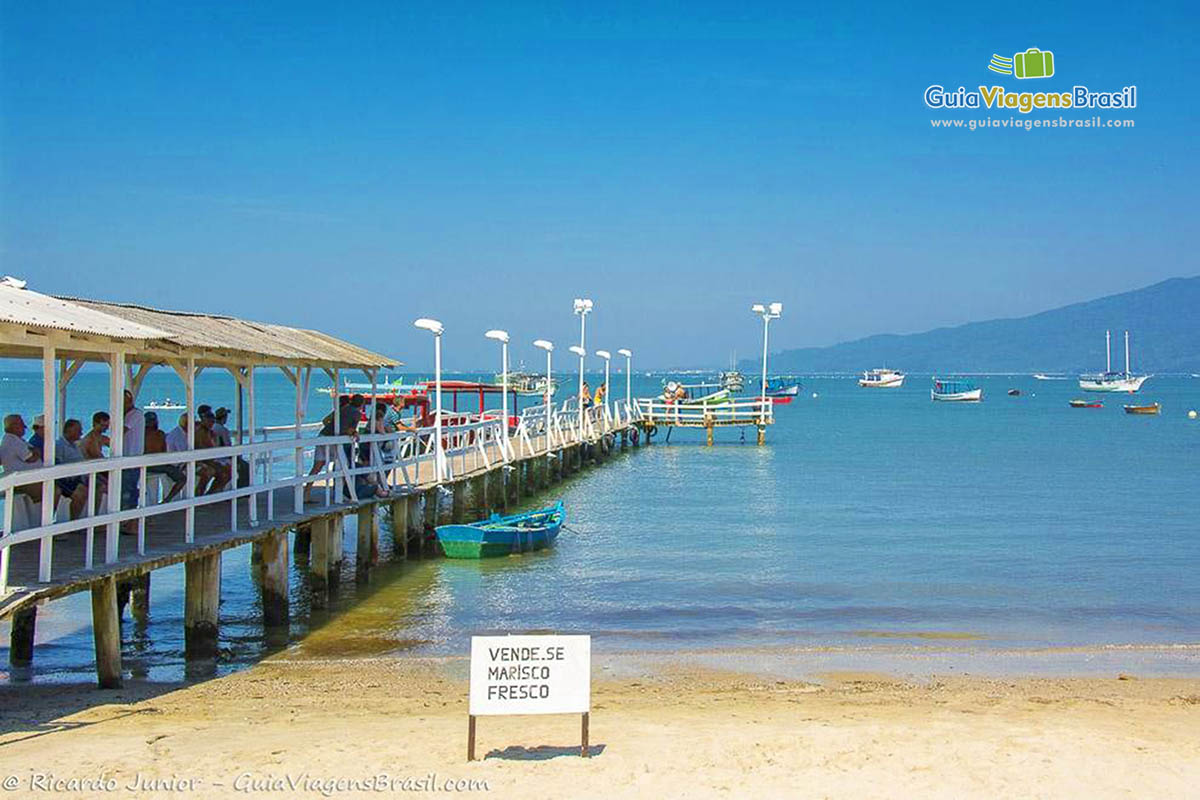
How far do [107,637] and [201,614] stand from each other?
6.45 feet

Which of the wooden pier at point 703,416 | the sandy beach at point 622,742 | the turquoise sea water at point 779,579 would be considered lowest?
the turquoise sea water at point 779,579

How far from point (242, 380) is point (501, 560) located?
7143 mm

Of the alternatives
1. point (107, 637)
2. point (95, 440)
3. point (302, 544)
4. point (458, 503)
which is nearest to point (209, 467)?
point (95, 440)

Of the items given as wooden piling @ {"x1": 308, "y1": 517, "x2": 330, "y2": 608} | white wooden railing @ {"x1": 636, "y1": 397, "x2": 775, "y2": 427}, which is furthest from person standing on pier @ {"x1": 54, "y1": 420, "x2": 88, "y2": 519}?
white wooden railing @ {"x1": 636, "y1": 397, "x2": 775, "y2": 427}

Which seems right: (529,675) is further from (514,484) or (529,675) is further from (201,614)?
(514,484)

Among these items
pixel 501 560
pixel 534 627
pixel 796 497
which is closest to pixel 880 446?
pixel 796 497

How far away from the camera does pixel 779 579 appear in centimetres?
2152

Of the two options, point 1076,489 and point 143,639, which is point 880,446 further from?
point 143,639

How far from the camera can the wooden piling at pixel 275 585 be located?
16047 mm

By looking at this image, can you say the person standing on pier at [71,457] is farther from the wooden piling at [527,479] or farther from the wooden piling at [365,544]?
the wooden piling at [527,479]

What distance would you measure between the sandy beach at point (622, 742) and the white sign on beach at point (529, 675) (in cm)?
62

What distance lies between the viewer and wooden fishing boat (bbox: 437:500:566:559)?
2192 cm

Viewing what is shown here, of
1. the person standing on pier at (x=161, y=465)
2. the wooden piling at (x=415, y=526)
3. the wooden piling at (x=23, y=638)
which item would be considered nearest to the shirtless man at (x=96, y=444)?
the person standing on pier at (x=161, y=465)

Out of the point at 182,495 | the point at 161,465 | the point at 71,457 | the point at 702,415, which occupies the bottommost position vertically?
the point at 182,495
